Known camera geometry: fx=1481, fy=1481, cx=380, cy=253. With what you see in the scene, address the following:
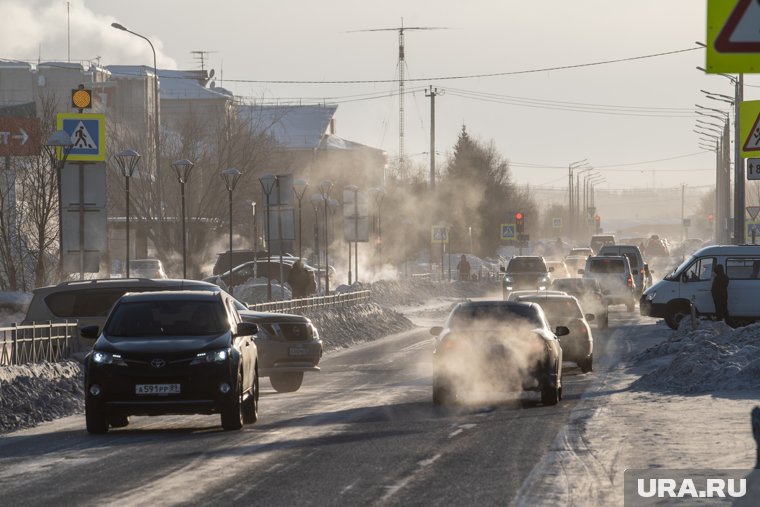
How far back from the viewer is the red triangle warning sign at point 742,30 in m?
7.98

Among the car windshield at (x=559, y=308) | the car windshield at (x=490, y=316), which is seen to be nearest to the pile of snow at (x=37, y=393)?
the car windshield at (x=490, y=316)

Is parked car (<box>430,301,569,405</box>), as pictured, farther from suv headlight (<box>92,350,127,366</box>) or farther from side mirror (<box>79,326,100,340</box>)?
suv headlight (<box>92,350,127,366</box>)

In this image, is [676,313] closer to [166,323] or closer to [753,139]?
[753,139]

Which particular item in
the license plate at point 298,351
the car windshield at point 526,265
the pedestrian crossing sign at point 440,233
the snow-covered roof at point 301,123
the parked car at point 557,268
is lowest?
the license plate at point 298,351

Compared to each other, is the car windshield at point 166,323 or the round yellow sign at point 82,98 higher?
the round yellow sign at point 82,98

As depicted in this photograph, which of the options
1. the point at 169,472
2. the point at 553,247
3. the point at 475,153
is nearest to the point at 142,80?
the point at 475,153

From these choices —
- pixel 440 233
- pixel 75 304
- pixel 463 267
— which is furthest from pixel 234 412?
pixel 463 267

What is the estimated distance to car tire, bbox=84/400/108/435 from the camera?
1628 centimetres

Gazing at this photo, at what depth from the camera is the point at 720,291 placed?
37875 millimetres

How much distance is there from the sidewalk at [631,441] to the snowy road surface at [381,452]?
21 mm

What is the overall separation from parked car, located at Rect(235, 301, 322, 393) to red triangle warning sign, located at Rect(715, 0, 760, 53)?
50.6ft

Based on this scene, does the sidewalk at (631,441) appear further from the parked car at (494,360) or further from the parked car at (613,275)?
the parked car at (613,275)

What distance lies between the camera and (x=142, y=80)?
132 meters

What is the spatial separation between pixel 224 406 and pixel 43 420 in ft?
10.8
